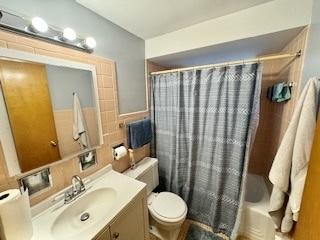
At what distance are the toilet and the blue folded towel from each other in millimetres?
283

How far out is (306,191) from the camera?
0.70 meters

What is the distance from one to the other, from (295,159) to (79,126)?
1572 mm

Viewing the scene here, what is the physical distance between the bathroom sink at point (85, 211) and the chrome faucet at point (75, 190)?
40 millimetres

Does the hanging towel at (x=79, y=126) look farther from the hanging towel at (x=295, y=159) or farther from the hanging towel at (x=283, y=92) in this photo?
the hanging towel at (x=283, y=92)

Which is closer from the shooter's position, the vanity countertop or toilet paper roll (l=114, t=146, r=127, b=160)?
the vanity countertop

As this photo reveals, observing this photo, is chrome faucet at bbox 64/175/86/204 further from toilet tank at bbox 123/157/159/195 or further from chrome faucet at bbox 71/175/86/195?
toilet tank at bbox 123/157/159/195

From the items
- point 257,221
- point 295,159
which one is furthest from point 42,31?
point 257,221

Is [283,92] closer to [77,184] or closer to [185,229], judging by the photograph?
[185,229]

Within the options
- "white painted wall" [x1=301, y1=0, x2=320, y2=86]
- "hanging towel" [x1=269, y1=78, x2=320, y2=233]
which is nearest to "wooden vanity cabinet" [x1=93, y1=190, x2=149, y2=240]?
"hanging towel" [x1=269, y1=78, x2=320, y2=233]

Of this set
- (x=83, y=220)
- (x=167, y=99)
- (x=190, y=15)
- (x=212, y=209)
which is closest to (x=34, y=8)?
(x=190, y=15)

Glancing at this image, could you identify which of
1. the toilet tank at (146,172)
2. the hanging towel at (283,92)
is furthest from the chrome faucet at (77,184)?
the hanging towel at (283,92)

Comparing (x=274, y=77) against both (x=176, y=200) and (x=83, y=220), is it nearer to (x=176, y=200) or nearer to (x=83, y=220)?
(x=176, y=200)

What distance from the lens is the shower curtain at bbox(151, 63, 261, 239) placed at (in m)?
1.38

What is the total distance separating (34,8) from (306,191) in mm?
1876
